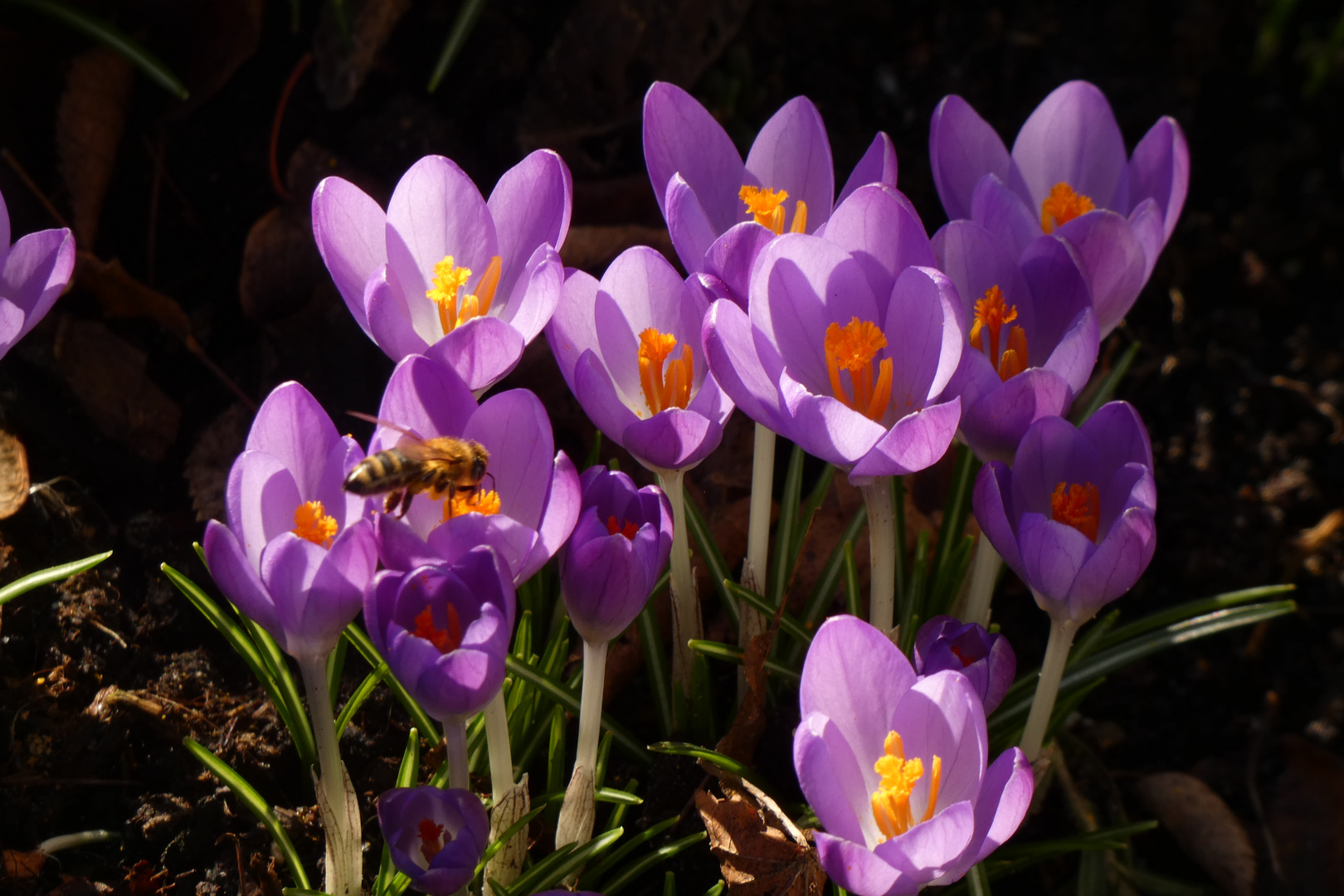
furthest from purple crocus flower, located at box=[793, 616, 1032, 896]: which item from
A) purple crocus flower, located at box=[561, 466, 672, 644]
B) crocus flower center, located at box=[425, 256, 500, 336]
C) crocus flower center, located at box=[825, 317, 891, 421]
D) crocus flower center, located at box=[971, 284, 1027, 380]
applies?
crocus flower center, located at box=[425, 256, 500, 336]

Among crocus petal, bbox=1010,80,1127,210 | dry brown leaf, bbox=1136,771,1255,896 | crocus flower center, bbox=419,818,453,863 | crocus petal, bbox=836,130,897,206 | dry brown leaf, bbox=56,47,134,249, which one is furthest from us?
dry brown leaf, bbox=56,47,134,249

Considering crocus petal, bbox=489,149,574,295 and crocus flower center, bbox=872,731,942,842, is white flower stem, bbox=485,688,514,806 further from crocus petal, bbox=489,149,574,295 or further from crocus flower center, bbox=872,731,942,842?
crocus petal, bbox=489,149,574,295

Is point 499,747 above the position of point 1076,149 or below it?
below

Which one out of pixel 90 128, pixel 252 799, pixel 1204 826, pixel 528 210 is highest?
pixel 528 210

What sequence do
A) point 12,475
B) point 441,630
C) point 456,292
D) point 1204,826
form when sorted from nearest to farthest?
1. point 441,630
2. point 456,292
3. point 12,475
4. point 1204,826

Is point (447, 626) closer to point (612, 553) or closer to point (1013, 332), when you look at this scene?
point (612, 553)

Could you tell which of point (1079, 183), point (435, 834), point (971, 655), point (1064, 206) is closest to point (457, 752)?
point (435, 834)

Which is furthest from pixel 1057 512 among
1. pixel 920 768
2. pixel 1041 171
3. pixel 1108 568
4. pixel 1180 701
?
pixel 1180 701
